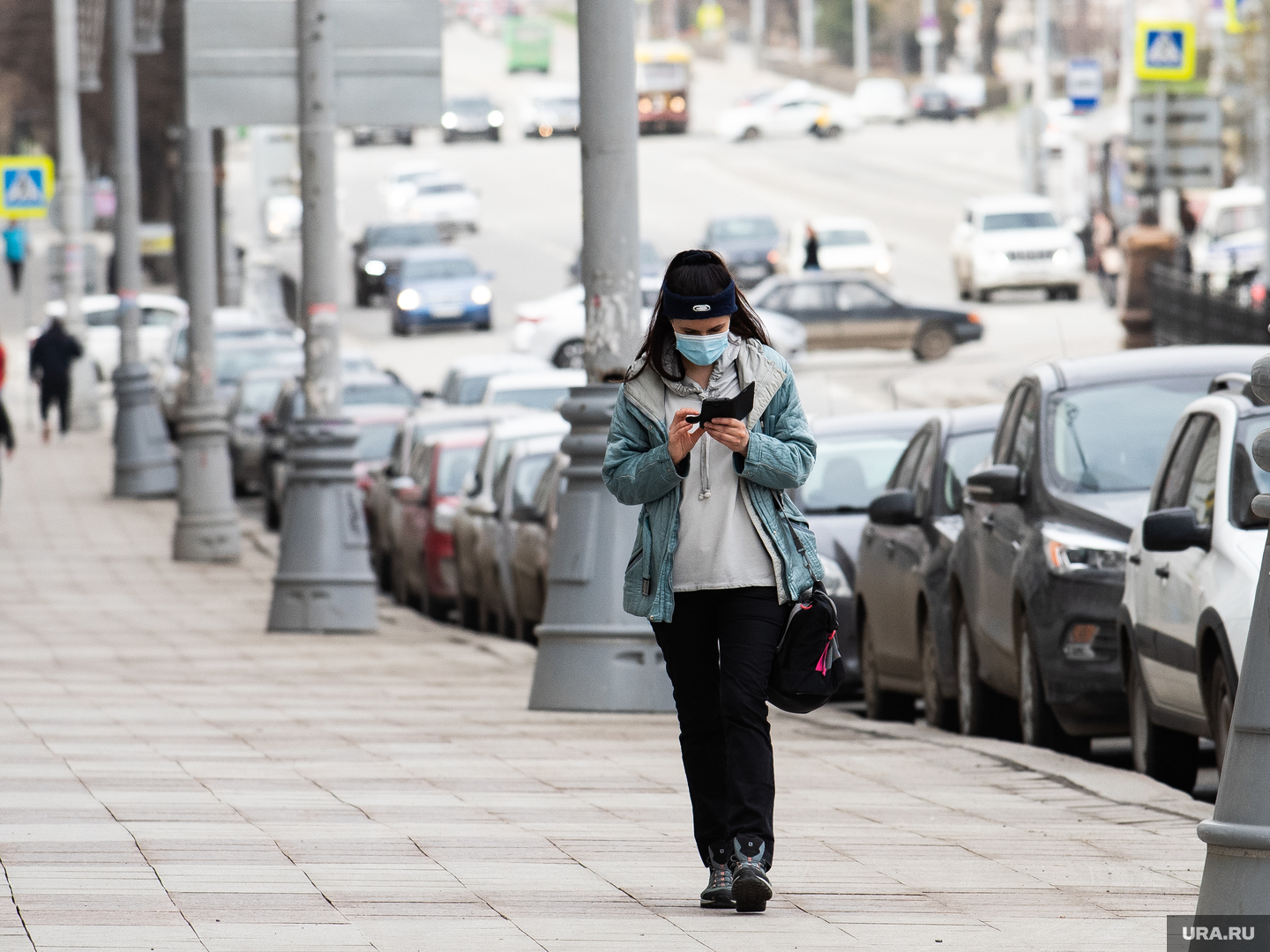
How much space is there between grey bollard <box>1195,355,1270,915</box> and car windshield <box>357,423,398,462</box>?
69.2ft

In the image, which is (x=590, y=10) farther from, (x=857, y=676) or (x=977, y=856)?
(x=977, y=856)

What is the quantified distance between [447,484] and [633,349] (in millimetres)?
8993

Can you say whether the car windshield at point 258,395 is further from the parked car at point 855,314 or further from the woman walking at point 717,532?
the woman walking at point 717,532

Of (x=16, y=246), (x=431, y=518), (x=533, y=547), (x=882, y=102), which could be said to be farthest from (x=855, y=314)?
(x=882, y=102)

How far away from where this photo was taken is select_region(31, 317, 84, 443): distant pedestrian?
38.2 meters

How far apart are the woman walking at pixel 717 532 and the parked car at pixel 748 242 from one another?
46.9 meters

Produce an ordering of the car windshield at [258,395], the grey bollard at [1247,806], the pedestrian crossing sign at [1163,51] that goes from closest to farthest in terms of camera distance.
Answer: the grey bollard at [1247,806] → the pedestrian crossing sign at [1163,51] → the car windshield at [258,395]

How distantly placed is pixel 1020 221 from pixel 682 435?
43.1 meters

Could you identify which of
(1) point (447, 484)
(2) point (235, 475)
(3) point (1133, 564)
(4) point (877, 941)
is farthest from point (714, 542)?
(2) point (235, 475)

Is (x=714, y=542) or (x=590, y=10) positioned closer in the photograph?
(x=714, y=542)

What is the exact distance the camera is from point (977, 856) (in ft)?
24.9

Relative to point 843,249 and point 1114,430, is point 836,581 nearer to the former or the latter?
point 1114,430

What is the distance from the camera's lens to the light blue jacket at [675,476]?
6641 millimetres

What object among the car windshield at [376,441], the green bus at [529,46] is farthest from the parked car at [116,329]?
the green bus at [529,46]
